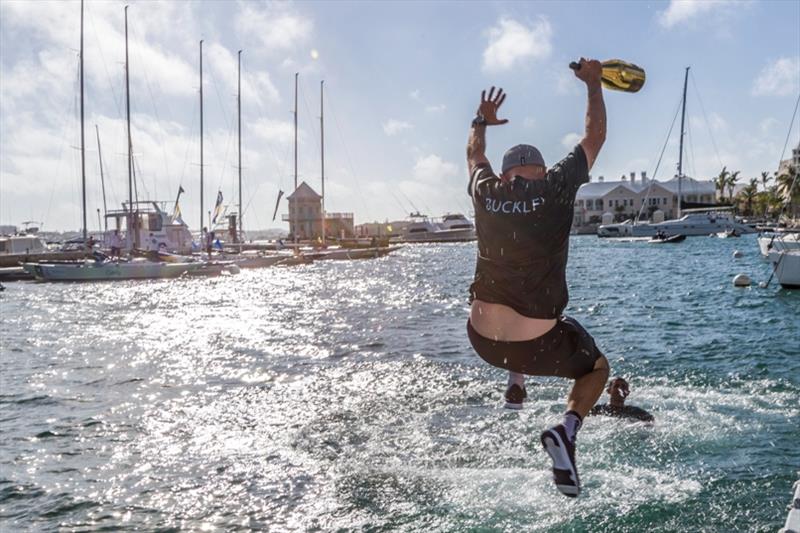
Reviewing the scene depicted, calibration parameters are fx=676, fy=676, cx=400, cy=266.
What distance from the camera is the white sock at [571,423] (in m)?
4.52

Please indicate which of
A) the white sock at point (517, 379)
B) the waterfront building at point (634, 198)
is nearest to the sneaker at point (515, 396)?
the white sock at point (517, 379)

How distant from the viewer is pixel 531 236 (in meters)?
4.47

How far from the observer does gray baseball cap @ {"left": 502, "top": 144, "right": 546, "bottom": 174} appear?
4.63 meters

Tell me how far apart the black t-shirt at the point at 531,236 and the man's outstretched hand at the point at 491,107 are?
93 centimetres

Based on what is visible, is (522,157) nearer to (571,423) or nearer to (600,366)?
(600,366)

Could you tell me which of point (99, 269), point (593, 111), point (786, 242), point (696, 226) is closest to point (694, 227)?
point (696, 226)

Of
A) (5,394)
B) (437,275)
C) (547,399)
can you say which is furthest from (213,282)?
(547,399)

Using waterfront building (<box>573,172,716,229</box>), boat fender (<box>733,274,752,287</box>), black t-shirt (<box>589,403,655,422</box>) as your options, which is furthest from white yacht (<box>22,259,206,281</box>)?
waterfront building (<box>573,172,716,229</box>)

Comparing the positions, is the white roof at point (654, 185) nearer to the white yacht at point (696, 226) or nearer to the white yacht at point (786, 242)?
the white yacht at point (696, 226)

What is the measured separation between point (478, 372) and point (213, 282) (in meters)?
38.2

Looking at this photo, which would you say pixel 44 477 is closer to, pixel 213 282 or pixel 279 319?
pixel 279 319

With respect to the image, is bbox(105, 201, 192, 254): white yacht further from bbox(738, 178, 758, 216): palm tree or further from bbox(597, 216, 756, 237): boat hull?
bbox(738, 178, 758, 216): palm tree

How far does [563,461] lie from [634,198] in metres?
162

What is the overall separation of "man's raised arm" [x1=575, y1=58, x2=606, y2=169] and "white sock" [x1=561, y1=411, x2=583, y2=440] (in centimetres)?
172
